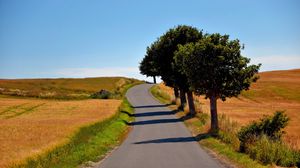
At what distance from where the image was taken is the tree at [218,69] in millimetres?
32531

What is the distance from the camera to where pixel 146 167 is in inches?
750

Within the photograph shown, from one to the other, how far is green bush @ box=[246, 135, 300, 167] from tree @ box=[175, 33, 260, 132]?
37.1ft

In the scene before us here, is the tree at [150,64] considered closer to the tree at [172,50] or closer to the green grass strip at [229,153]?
the tree at [172,50]

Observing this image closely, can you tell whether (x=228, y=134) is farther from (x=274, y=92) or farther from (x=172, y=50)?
(x=274, y=92)

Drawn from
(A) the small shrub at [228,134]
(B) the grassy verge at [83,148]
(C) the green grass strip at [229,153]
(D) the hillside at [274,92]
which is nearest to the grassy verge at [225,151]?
(C) the green grass strip at [229,153]

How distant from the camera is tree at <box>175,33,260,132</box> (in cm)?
3253

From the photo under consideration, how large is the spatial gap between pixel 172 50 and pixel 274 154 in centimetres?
3471

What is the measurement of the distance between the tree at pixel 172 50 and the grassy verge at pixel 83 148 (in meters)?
14.0

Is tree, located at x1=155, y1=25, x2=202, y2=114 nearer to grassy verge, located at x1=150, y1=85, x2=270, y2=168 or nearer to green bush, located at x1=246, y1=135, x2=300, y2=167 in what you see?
grassy verge, located at x1=150, y1=85, x2=270, y2=168

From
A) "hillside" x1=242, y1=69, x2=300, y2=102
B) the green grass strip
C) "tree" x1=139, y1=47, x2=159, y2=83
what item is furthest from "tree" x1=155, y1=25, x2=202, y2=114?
"hillside" x1=242, y1=69, x2=300, y2=102

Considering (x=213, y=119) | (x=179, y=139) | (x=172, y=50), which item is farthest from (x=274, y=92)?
(x=179, y=139)

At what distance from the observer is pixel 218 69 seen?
32.8 m

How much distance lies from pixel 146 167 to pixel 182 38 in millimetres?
34550

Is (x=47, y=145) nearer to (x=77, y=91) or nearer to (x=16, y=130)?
(x=16, y=130)
